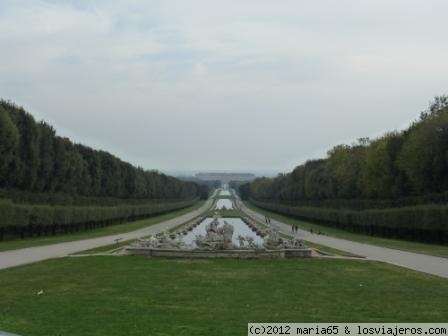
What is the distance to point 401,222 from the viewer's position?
150 ft

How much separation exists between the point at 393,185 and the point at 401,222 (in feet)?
32.9

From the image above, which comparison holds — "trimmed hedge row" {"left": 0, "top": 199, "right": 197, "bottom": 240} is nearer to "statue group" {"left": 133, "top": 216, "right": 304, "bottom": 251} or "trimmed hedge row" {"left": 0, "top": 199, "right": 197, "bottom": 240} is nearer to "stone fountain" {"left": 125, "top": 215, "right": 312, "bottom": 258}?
"stone fountain" {"left": 125, "top": 215, "right": 312, "bottom": 258}

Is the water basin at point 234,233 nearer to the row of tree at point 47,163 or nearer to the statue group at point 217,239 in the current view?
the statue group at point 217,239

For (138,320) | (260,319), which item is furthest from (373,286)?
(138,320)

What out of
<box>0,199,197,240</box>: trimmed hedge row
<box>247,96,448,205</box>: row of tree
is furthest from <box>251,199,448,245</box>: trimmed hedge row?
<box>0,199,197,240</box>: trimmed hedge row

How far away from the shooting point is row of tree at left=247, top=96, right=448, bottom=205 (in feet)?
148

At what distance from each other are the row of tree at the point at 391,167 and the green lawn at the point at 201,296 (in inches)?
930

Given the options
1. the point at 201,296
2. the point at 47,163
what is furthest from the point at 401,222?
the point at 201,296

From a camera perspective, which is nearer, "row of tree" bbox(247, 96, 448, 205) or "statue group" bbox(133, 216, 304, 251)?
"statue group" bbox(133, 216, 304, 251)

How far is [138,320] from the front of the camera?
12289 mm

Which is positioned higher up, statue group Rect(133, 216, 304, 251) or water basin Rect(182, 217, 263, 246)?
statue group Rect(133, 216, 304, 251)

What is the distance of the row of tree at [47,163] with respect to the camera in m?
43.0

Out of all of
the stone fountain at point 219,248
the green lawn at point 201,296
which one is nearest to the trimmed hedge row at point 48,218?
the stone fountain at point 219,248

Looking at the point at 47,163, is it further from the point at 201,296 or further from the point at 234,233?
the point at 201,296
